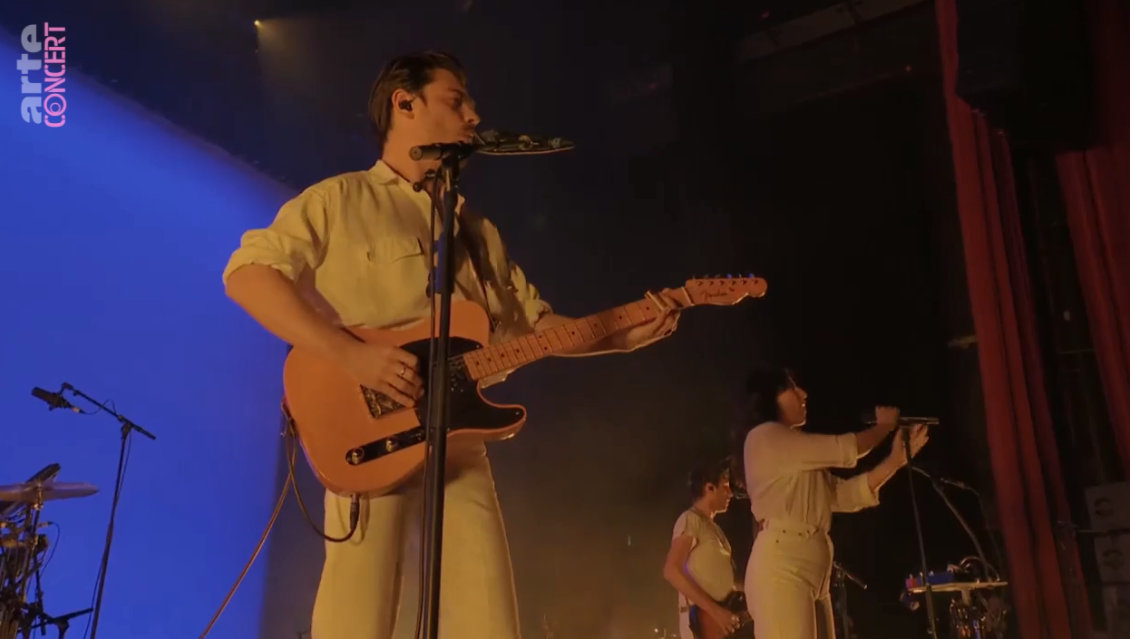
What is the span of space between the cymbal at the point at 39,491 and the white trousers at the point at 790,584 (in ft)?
7.96

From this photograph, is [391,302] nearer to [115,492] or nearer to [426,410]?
[426,410]

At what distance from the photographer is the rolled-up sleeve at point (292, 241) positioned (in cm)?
171

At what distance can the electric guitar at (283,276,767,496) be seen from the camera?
161cm

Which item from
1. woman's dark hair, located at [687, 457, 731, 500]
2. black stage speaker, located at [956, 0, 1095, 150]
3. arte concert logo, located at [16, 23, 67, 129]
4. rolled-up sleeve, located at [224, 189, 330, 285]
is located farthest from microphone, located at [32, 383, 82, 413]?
black stage speaker, located at [956, 0, 1095, 150]

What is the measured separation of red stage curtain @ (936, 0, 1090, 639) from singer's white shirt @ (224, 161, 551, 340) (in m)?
2.03

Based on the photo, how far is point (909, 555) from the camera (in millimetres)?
3186

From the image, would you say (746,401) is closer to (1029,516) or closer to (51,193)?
(1029,516)

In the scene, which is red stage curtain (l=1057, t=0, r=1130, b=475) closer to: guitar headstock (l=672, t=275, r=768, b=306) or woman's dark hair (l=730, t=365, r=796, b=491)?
woman's dark hair (l=730, t=365, r=796, b=491)

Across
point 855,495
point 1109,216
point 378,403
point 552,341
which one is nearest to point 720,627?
point 855,495

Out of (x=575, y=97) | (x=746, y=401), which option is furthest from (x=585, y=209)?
(x=746, y=401)

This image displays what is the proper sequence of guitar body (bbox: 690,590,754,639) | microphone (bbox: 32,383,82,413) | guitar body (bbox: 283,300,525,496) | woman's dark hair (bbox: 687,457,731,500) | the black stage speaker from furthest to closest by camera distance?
1. woman's dark hair (bbox: 687,457,731,500)
2. guitar body (bbox: 690,590,754,639)
3. microphone (bbox: 32,383,82,413)
4. the black stage speaker
5. guitar body (bbox: 283,300,525,496)

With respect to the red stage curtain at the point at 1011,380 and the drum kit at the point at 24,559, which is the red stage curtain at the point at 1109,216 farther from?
the drum kit at the point at 24,559

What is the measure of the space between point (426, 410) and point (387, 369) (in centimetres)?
12

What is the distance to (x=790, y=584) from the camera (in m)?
2.79
